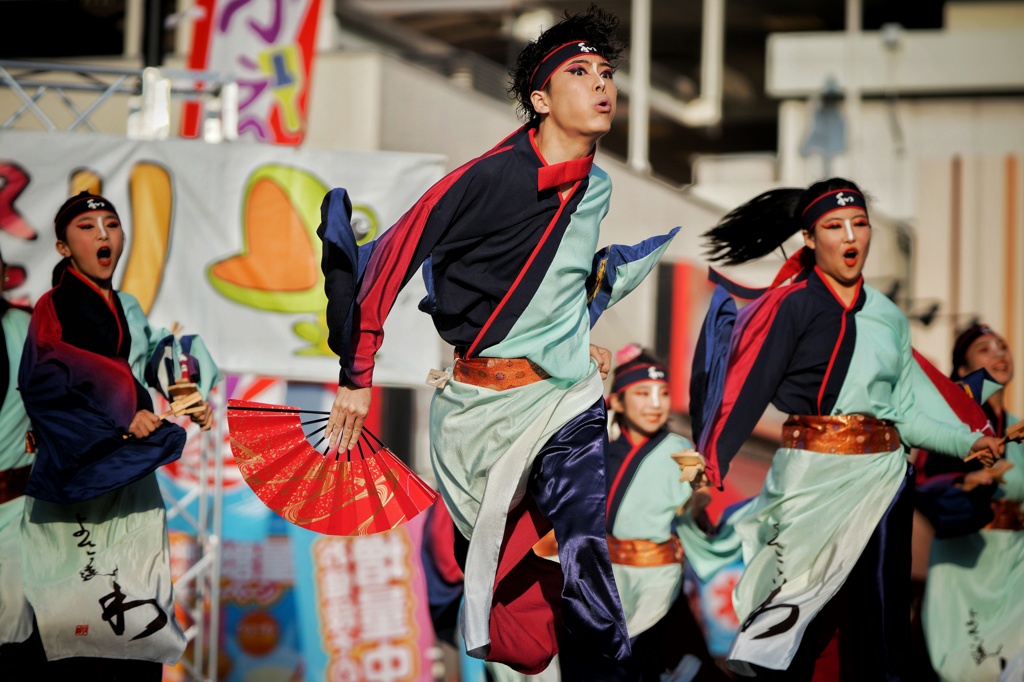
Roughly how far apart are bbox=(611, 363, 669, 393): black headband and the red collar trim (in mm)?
2269

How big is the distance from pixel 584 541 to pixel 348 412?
0.73 metres

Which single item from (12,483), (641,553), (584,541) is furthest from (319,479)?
(641,553)

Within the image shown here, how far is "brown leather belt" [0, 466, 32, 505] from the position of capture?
4.87m

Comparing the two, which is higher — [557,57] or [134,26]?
[134,26]

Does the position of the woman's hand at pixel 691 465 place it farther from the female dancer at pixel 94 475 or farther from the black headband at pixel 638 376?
the female dancer at pixel 94 475

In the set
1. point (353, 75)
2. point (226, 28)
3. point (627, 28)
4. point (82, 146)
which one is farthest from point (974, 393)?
point (627, 28)

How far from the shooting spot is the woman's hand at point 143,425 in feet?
14.8

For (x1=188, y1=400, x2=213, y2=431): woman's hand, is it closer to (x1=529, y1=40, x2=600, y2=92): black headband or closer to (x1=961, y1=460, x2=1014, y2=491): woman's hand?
(x1=529, y1=40, x2=600, y2=92): black headband

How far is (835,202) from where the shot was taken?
4.60 metres

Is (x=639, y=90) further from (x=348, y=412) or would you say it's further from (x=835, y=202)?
(x=348, y=412)

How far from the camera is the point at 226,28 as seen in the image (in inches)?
332

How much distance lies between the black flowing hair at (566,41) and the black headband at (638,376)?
215cm

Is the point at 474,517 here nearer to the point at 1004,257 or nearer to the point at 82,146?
the point at 82,146

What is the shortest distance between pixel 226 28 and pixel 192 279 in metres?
3.12
